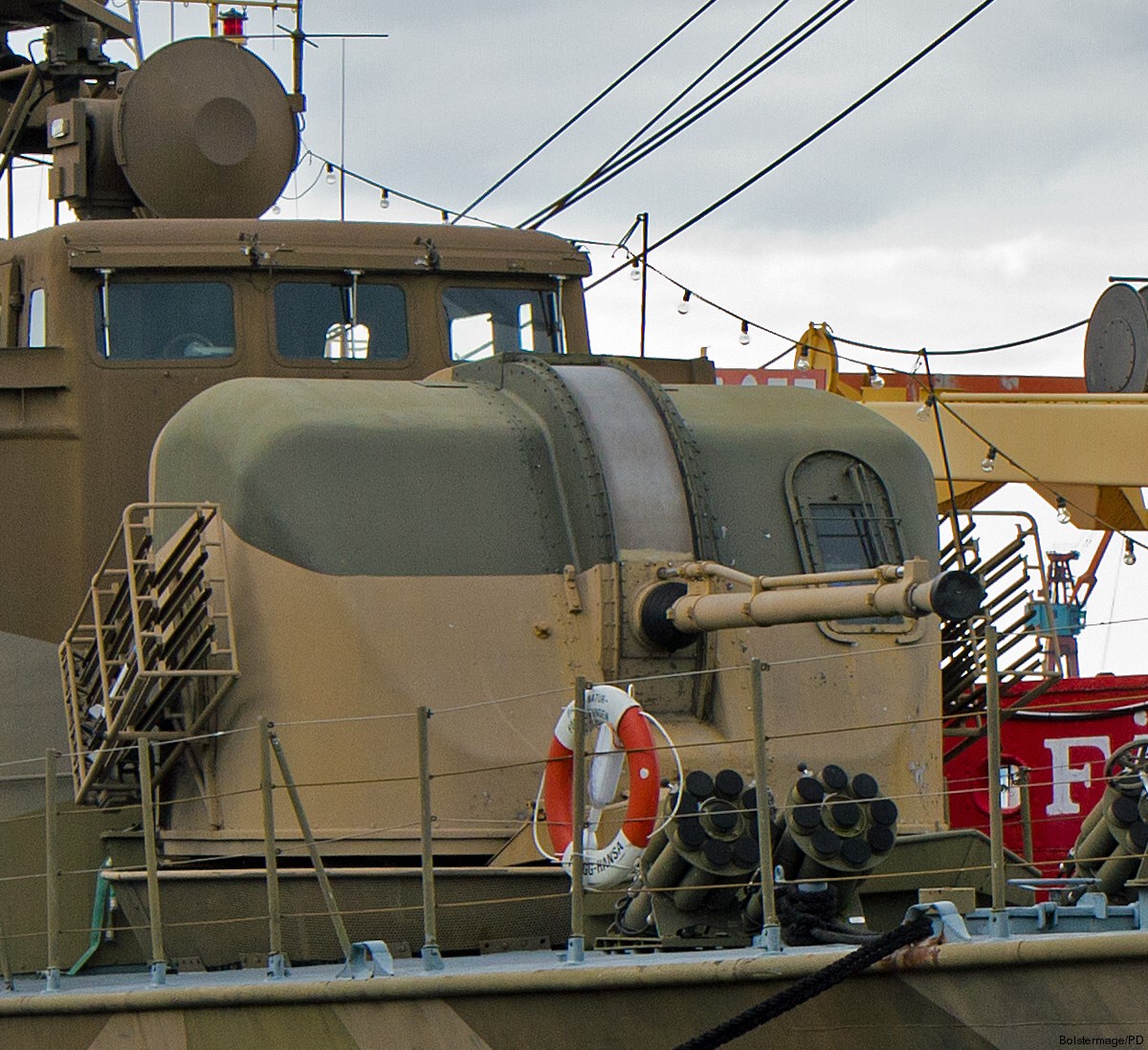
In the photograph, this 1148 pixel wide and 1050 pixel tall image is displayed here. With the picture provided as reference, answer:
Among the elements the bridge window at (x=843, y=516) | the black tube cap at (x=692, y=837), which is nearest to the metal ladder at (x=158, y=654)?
the black tube cap at (x=692, y=837)

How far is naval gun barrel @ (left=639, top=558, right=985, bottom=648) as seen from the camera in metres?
6.98

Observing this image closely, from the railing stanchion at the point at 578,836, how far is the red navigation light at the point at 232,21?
23.7ft

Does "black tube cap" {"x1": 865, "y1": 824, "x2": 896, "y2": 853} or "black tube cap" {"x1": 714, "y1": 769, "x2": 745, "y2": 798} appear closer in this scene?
"black tube cap" {"x1": 865, "y1": 824, "x2": 896, "y2": 853}

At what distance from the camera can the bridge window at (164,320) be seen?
34.9 feet

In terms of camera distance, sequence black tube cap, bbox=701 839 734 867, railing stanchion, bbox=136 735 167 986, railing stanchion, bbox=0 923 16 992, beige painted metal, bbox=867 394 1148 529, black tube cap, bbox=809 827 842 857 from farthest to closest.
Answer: beige painted metal, bbox=867 394 1148 529, railing stanchion, bbox=0 923 16 992, railing stanchion, bbox=136 735 167 986, black tube cap, bbox=701 839 734 867, black tube cap, bbox=809 827 842 857

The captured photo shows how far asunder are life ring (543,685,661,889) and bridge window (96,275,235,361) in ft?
12.5

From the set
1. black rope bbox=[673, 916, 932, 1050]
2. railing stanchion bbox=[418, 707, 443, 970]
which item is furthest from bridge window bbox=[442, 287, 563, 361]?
black rope bbox=[673, 916, 932, 1050]

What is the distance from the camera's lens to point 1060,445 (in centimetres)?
1681

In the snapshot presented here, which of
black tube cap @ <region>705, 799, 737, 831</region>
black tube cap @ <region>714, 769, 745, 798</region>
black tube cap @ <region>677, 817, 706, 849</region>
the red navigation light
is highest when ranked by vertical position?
the red navigation light

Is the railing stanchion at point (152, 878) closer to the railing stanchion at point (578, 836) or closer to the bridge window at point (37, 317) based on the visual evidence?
the railing stanchion at point (578, 836)

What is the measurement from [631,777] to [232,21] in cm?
726

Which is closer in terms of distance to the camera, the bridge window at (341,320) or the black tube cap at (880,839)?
the black tube cap at (880,839)

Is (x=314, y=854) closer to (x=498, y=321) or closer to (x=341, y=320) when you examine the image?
(x=341, y=320)

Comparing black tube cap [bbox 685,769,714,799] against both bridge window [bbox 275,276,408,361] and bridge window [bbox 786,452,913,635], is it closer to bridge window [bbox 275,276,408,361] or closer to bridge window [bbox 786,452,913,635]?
bridge window [bbox 786,452,913,635]
